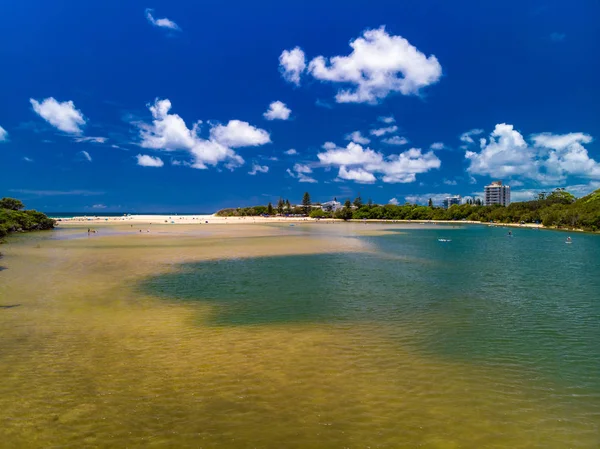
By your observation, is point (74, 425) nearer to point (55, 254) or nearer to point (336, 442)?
point (336, 442)

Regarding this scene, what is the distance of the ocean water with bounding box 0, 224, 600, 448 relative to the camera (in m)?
10.0

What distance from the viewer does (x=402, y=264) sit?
42.3 m

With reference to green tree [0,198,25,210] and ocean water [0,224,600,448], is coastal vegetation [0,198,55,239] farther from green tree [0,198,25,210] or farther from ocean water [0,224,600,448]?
ocean water [0,224,600,448]

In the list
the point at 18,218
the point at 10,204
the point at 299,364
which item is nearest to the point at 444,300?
the point at 299,364

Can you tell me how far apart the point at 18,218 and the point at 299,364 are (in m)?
107

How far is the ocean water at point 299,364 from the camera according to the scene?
10008 mm

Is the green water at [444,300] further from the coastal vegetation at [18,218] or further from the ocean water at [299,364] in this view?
the coastal vegetation at [18,218]

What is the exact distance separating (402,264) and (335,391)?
31840mm

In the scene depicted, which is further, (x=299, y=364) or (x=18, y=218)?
(x=18, y=218)

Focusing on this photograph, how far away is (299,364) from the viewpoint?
46.8 feet

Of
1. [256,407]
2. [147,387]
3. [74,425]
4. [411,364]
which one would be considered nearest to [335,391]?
[256,407]

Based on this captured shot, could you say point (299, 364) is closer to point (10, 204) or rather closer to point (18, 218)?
point (18, 218)

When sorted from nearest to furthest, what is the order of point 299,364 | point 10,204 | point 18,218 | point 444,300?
1. point 299,364
2. point 444,300
3. point 18,218
4. point 10,204

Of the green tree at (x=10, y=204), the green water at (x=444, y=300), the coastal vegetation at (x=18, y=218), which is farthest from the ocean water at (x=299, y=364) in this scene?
the green tree at (x=10, y=204)
